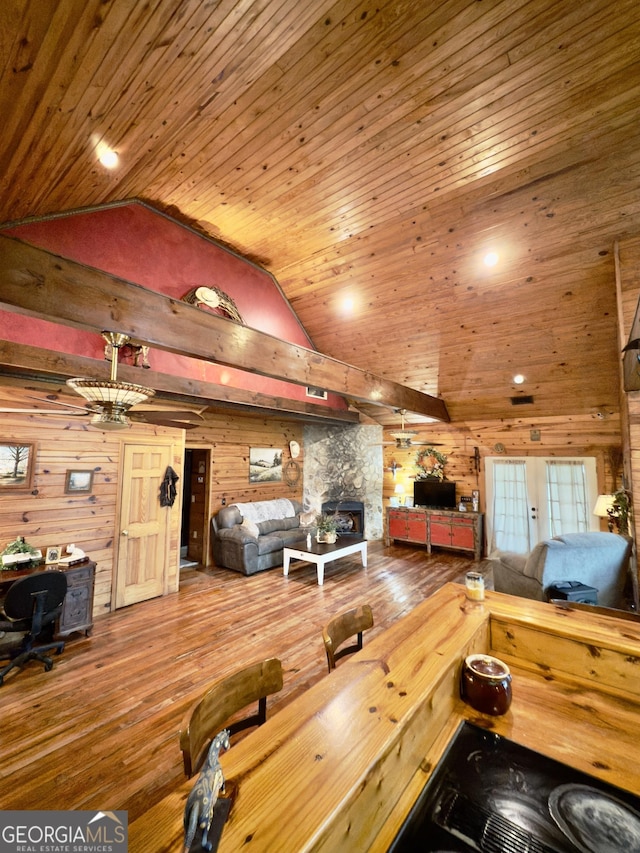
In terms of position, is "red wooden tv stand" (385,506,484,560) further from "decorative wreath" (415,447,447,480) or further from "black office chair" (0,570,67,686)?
"black office chair" (0,570,67,686)

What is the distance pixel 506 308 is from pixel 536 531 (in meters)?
4.12

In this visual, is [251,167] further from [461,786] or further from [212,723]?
[461,786]

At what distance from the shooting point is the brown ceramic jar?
1.23 m

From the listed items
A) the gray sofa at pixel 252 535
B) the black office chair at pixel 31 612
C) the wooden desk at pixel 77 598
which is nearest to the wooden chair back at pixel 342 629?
the black office chair at pixel 31 612

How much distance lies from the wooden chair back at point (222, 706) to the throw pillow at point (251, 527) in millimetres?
4614

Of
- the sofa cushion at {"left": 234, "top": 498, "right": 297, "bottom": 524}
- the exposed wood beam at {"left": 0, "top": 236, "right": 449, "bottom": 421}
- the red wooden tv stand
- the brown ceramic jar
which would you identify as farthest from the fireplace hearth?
the brown ceramic jar

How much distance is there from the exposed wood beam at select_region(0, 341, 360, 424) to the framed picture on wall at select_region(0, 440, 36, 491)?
72cm

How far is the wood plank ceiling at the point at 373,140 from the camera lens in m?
1.69

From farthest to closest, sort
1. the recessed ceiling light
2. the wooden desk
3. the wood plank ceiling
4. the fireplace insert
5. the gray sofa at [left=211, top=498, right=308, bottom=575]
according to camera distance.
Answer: the gray sofa at [left=211, top=498, right=308, bottom=575]
the wooden desk
the recessed ceiling light
the wood plank ceiling
the fireplace insert

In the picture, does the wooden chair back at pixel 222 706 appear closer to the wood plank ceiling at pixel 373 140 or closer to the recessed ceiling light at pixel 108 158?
the wood plank ceiling at pixel 373 140

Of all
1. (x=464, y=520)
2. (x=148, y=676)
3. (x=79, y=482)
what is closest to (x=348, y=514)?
(x=464, y=520)

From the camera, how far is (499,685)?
1.23 metres

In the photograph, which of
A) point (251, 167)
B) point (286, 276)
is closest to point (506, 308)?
point (286, 276)

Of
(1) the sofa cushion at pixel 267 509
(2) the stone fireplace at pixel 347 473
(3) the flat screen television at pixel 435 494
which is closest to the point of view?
(1) the sofa cushion at pixel 267 509
